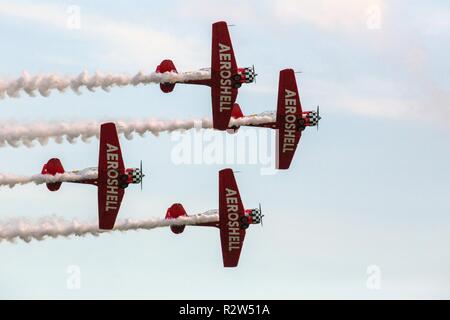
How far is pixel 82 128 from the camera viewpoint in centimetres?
9462

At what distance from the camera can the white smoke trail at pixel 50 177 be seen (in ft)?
302

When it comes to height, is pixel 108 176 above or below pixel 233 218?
→ above

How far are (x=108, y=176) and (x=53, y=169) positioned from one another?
2855 mm

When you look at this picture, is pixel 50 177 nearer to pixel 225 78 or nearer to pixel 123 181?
pixel 123 181

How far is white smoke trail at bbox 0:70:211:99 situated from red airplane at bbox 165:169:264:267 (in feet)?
18.3

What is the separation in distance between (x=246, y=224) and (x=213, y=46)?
988 centimetres

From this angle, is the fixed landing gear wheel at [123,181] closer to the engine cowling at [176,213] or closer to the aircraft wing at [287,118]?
the engine cowling at [176,213]

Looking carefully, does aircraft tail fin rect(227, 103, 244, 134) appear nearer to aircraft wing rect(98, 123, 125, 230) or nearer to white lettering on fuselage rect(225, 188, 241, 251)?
white lettering on fuselage rect(225, 188, 241, 251)

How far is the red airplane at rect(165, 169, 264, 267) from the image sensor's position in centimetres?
9731

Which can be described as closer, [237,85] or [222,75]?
[222,75]

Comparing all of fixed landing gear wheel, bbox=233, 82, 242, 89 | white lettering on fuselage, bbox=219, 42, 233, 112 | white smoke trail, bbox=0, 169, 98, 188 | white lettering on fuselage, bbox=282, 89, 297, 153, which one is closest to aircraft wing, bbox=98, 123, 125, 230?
white smoke trail, bbox=0, 169, 98, 188

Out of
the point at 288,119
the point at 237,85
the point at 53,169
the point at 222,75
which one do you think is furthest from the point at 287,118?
the point at 53,169
